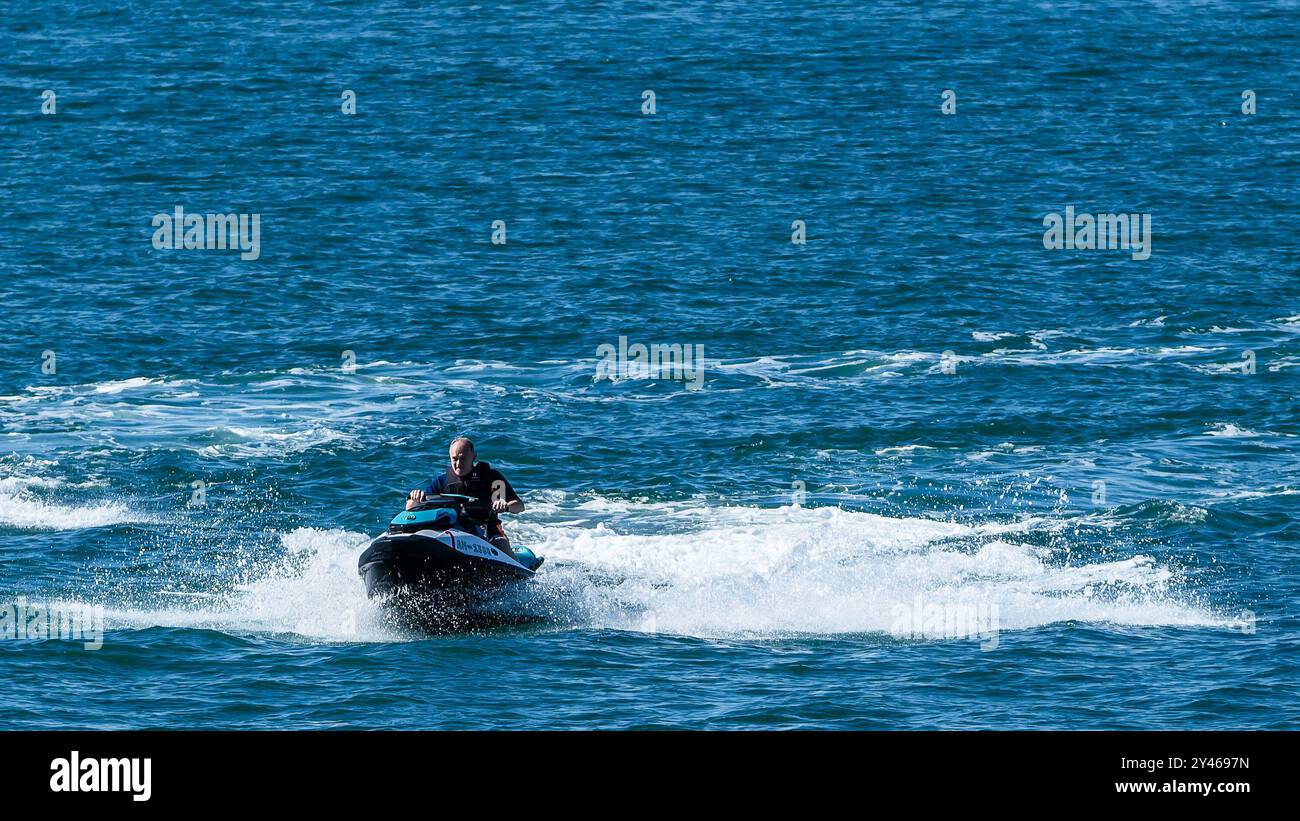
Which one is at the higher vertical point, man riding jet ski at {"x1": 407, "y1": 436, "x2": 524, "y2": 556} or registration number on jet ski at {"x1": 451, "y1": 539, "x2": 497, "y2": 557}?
man riding jet ski at {"x1": 407, "y1": 436, "x2": 524, "y2": 556}

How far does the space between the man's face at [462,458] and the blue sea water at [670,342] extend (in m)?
2.17

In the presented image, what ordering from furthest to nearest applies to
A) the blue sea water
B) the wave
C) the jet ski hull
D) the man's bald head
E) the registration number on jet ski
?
the wave, the man's bald head, the blue sea water, the registration number on jet ski, the jet ski hull

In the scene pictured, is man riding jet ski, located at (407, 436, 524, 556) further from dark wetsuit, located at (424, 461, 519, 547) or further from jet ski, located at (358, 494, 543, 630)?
jet ski, located at (358, 494, 543, 630)

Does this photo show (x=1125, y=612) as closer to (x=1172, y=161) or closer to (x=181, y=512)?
(x=181, y=512)

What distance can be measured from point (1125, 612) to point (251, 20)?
79.5 meters

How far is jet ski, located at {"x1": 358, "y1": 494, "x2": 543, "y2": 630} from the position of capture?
2423 centimetres

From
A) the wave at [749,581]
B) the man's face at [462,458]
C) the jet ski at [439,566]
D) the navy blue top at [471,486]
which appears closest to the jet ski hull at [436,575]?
the jet ski at [439,566]

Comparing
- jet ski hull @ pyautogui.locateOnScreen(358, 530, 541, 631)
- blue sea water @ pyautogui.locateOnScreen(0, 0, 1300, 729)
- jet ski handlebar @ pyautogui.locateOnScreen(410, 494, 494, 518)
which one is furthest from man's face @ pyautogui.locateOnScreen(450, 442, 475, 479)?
blue sea water @ pyautogui.locateOnScreen(0, 0, 1300, 729)

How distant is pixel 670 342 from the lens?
52.5m

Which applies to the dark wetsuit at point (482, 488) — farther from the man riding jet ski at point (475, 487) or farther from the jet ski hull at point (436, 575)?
the jet ski hull at point (436, 575)

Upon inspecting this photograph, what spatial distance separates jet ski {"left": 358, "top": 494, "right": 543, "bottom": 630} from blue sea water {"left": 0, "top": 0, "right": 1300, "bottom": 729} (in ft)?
1.51

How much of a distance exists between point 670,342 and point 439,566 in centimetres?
2871

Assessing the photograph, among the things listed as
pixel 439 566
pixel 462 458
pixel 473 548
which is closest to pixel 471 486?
pixel 462 458

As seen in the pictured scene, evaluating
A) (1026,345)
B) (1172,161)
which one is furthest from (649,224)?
(1172,161)
